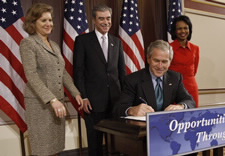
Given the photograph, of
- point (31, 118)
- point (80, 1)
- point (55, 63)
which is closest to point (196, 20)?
point (80, 1)

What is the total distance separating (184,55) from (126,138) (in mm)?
1687

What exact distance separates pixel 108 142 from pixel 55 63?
0.83 meters

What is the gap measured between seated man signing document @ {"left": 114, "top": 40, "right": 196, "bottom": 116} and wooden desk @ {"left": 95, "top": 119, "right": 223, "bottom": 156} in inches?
11.7

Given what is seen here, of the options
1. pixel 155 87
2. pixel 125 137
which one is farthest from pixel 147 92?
pixel 125 137

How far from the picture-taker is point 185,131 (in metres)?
1.09

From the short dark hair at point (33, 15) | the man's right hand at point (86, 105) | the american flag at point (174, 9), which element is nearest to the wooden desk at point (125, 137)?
the man's right hand at point (86, 105)

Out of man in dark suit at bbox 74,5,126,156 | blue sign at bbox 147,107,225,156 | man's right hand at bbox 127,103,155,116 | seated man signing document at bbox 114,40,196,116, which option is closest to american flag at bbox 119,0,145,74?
man in dark suit at bbox 74,5,126,156

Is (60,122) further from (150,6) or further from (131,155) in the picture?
(150,6)

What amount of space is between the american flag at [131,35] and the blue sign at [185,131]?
2.05m

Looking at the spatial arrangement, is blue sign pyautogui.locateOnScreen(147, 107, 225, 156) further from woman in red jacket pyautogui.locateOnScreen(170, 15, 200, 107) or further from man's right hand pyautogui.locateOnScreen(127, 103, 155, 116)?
woman in red jacket pyautogui.locateOnScreen(170, 15, 200, 107)

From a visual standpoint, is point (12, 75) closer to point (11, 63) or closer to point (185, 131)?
point (11, 63)

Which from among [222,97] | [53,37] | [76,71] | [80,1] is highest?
[80,1]

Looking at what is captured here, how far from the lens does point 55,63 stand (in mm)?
1898

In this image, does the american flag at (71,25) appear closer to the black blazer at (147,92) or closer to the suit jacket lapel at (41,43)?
the suit jacket lapel at (41,43)
